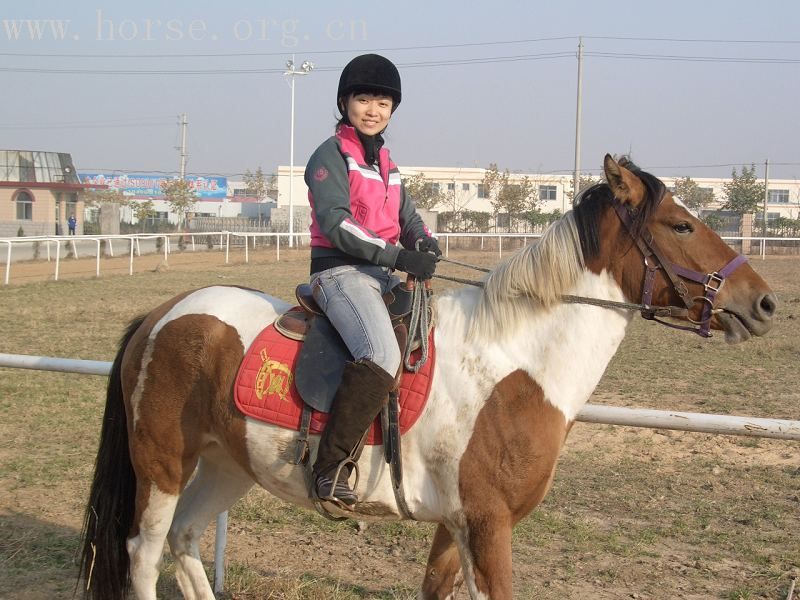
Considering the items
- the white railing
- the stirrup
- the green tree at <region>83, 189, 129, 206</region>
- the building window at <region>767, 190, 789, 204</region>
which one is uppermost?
the building window at <region>767, 190, 789, 204</region>

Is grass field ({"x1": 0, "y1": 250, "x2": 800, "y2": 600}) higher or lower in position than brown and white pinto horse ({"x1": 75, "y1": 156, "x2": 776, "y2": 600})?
lower

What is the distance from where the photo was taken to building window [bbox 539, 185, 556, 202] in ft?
241

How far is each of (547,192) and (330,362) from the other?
7196 cm

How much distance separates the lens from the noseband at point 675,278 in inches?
131

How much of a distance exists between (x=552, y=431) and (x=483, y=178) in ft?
238

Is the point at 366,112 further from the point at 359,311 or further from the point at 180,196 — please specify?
the point at 180,196

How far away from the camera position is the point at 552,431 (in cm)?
338

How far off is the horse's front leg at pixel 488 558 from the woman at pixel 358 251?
0.56m

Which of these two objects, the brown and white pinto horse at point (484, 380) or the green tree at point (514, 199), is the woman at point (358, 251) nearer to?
the brown and white pinto horse at point (484, 380)

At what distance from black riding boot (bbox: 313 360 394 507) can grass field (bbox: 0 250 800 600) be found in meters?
1.23

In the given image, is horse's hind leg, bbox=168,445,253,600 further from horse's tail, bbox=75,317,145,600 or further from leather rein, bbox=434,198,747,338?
leather rein, bbox=434,198,747,338

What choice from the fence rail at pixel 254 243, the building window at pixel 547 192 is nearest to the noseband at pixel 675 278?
the fence rail at pixel 254 243

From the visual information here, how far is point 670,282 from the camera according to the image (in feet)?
11.1

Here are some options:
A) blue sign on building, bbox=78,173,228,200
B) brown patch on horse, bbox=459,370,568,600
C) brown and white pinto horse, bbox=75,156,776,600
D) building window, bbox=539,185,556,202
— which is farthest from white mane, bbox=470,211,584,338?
blue sign on building, bbox=78,173,228,200
